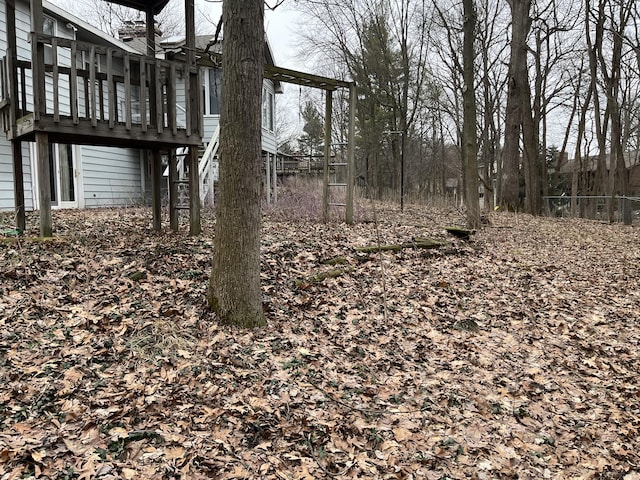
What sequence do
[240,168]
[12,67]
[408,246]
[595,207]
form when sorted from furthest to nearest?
1. [595,207]
2. [408,246]
3. [12,67]
4. [240,168]

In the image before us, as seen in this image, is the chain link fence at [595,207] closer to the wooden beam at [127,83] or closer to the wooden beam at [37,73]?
the wooden beam at [127,83]

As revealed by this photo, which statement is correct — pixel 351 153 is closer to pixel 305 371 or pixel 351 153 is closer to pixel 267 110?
pixel 305 371

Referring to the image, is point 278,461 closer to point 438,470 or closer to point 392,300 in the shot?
point 438,470

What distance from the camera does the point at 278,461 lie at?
8.58 feet

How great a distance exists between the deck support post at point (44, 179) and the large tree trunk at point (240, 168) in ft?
8.49

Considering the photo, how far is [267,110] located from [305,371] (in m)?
14.3

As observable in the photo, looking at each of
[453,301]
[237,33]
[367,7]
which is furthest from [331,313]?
[367,7]

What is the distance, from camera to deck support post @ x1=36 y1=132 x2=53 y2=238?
527cm

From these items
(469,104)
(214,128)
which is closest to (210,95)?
(214,128)

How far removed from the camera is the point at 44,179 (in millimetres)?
5309

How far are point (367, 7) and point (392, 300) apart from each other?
63.4 feet

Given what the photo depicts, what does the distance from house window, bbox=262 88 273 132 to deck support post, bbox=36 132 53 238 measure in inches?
434

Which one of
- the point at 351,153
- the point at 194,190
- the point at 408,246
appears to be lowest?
the point at 408,246

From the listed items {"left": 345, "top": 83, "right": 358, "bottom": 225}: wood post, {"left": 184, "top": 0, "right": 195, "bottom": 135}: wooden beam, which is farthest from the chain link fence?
{"left": 184, "top": 0, "right": 195, "bottom": 135}: wooden beam
